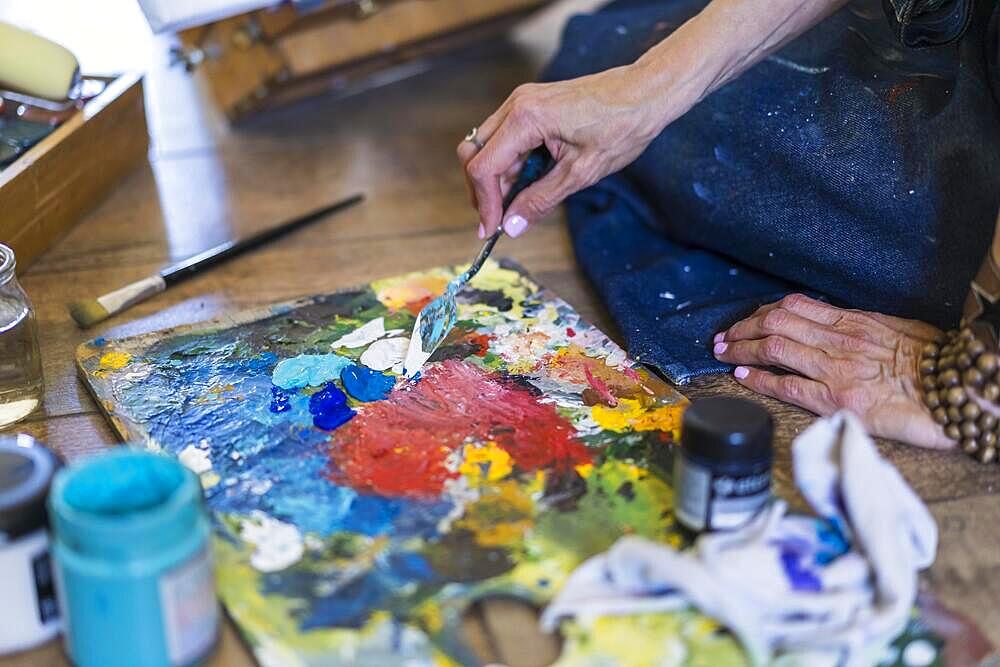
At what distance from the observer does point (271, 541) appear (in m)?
0.86

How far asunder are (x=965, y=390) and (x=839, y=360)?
13 cm

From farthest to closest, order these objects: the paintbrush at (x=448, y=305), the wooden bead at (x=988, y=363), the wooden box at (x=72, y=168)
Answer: the wooden box at (x=72, y=168)
the paintbrush at (x=448, y=305)
the wooden bead at (x=988, y=363)

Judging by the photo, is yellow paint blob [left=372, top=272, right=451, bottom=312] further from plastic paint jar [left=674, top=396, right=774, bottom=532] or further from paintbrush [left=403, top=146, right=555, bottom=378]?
plastic paint jar [left=674, top=396, right=774, bottom=532]

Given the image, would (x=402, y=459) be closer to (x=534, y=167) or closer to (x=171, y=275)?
(x=534, y=167)

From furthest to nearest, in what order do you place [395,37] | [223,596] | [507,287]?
[395,37] < [507,287] < [223,596]

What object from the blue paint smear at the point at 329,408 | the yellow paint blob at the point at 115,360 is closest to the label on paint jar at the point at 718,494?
the blue paint smear at the point at 329,408

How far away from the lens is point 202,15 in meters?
1.35

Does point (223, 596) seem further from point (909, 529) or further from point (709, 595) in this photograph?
point (909, 529)

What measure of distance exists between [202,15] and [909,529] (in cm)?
100

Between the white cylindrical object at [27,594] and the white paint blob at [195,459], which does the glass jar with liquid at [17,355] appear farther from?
the white cylindrical object at [27,594]

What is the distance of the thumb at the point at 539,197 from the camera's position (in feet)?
3.76

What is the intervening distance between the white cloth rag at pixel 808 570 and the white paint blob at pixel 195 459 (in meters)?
0.34

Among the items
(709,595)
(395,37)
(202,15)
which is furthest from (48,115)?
(709,595)

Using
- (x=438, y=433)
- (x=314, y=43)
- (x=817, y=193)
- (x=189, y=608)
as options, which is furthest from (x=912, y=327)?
(x=314, y=43)
